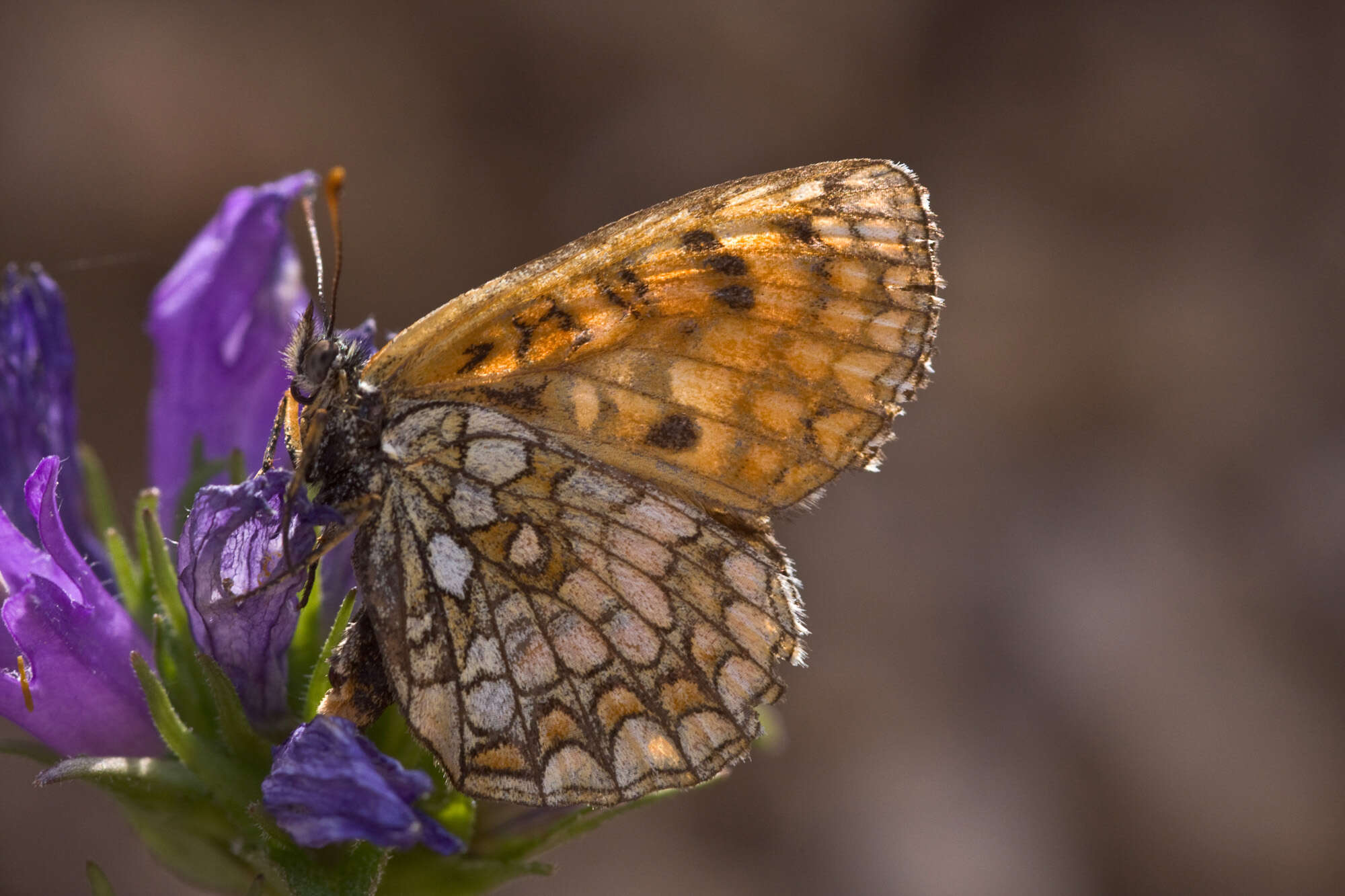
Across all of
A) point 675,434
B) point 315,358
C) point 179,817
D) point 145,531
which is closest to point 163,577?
point 145,531

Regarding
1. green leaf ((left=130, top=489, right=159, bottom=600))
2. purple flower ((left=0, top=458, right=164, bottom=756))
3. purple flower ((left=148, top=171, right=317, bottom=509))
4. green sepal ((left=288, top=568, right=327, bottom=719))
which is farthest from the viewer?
purple flower ((left=148, top=171, right=317, bottom=509))

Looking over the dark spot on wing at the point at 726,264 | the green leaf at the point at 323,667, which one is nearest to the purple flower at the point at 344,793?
the green leaf at the point at 323,667

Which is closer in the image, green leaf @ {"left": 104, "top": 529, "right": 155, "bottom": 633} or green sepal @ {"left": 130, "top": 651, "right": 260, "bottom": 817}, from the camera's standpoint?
green sepal @ {"left": 130, "top": 651, "right": 260, "bottom": 817}

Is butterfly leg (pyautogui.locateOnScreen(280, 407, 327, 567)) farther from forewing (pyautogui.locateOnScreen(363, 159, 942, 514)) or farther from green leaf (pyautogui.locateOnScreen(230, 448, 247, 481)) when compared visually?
green leaf (pyautogui.locateOnScreen(230, 448, 247, 481))

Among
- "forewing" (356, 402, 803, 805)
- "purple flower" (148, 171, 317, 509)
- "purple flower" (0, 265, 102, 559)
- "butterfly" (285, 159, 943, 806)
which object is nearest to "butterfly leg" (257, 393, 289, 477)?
"butterfly" (285, 159, 943, 806)

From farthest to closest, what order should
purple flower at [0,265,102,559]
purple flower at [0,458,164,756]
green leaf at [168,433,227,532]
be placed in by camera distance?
green leaf at [168,433,227,532] → purple flower at [0,265,102,559] → purple flower at [0,458,164,756]

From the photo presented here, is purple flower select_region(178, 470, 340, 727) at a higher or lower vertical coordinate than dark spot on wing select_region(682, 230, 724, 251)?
lower

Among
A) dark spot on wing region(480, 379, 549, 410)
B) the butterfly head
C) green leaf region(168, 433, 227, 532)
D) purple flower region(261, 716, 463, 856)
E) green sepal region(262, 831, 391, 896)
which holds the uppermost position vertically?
the butterfly head

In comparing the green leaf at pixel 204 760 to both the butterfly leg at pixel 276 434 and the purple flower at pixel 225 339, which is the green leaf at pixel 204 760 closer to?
the butterfly leg at pixel 276 434
